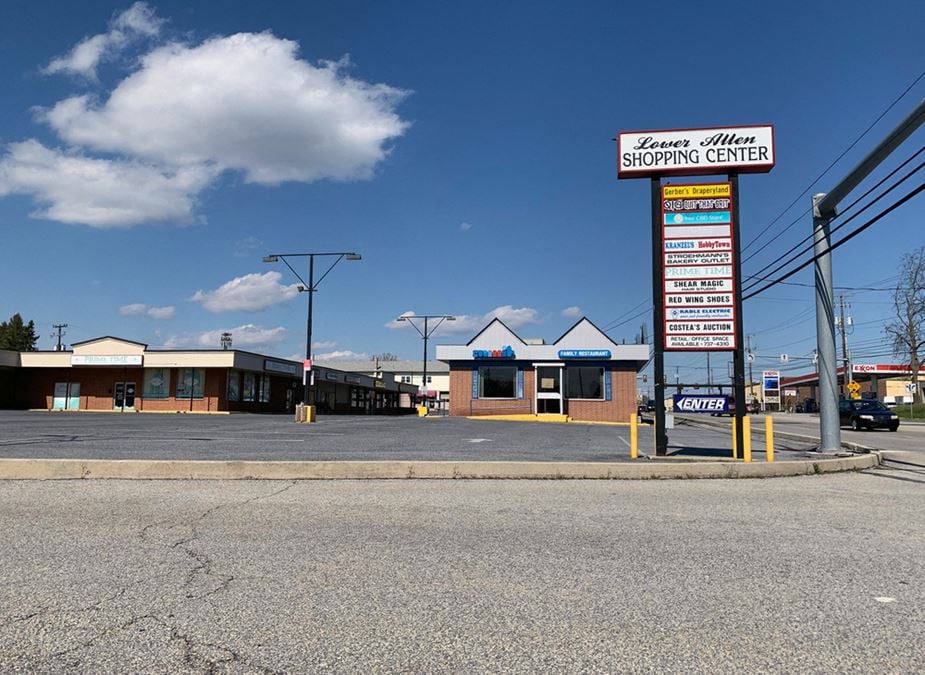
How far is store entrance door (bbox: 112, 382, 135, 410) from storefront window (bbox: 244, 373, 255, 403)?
303 inches

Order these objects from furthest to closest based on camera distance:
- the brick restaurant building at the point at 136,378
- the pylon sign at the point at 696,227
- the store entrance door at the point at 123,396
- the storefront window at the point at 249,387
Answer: the storefront window at the point at 249,387 < the store entrance door at the point at 123,396 < the brick restaurant building at the point at 136,378 < the pylon sign at the point at 696,227

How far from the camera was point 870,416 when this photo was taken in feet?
113

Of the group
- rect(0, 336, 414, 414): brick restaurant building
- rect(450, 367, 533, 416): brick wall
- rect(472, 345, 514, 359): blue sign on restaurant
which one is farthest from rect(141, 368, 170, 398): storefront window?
rect(472, 345, 514, 359): blue sign on restaurant

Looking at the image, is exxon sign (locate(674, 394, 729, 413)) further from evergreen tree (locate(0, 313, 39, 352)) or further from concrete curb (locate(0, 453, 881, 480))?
evergreen tree (locate(0, 313, 39, 352))

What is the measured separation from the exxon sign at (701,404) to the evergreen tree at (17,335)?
318 feet

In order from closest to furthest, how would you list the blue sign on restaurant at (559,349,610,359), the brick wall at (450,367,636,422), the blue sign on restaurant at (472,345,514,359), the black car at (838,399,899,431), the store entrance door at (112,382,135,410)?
the black car at (838,399,899,431), the blue sign on restaurant at (559,349,610,359), the brick wall at (450,367,636,422), the blue sign on restaurant at (472,345,514,359), the store entrance door at (112,382,135,410)

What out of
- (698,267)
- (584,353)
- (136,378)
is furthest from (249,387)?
(698,267)

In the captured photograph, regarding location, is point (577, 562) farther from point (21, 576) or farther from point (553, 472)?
point (553, 472)

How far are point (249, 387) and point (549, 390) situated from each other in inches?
883

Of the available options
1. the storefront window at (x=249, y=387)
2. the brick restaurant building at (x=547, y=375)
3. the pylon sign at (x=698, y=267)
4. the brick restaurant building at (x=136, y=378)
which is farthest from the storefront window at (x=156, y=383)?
the pylon sign at (x=698, y=267)

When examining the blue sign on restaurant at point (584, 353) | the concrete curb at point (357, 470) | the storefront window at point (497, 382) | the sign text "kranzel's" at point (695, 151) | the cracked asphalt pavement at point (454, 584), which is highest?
the sign text "kranzel's" at point (695, 151)

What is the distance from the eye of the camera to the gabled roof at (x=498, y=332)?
46781 mm

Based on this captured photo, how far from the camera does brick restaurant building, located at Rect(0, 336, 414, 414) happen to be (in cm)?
4584

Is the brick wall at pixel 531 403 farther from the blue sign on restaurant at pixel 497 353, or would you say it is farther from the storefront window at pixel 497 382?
the blue sign on restaurant at pixel 497 353
